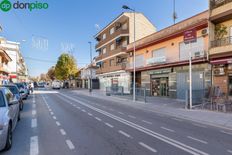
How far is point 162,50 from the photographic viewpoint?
2594 centimetres

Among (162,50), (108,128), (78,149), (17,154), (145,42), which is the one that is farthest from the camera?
(145,42)

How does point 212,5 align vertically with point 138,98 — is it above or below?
above

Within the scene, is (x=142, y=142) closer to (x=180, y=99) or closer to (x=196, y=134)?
(x=196, y=134)

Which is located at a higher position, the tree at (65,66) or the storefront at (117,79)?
the tree at (65,66)

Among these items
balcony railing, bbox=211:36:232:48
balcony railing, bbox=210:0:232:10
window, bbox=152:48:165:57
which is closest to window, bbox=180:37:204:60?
balcony railing, bbox=211:36:232:48

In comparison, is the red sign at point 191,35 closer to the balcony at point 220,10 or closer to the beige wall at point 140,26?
the balcony at point 220,10

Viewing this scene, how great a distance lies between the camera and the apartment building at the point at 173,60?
19.9m

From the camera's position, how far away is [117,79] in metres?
39.1

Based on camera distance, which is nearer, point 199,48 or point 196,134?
point 196,134

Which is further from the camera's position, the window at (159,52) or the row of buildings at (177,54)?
the window at (159,52)

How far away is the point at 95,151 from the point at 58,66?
6956 cm

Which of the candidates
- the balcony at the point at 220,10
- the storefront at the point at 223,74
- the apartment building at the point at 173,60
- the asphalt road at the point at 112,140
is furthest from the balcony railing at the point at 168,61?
the asphalt road at the point at 112,140

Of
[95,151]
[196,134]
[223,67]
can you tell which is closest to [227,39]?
[223,67]

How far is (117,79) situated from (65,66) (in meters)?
36.6
